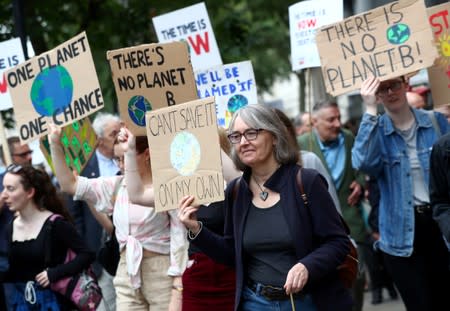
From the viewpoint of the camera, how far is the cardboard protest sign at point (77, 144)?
8.30 metres

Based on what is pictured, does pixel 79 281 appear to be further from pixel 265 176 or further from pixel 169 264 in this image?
pixel 265 176

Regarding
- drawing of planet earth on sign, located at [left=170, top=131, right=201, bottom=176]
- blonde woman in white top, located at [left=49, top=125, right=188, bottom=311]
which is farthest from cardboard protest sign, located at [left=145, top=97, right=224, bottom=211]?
blonde woman in white top, located at [left=49, top=125, right=188, bottom=311]

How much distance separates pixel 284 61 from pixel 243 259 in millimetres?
24190

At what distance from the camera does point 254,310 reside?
5.52 meters

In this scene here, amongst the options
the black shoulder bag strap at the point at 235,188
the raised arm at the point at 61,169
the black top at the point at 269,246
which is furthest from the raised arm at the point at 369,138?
the raised arm at the point at 61,169

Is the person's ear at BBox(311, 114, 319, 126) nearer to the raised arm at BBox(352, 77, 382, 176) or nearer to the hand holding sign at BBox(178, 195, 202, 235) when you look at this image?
the raised arm at BBox(352, 77, 382, 176)

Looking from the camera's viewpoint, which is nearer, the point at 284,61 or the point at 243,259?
the point at 243,259

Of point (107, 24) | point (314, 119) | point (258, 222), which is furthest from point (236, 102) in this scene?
point (107, 24)

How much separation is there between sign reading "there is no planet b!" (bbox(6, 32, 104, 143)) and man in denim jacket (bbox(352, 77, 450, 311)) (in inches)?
73.0

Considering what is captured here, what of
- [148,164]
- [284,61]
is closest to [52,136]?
[148,164]

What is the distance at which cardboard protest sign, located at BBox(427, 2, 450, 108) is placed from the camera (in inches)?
288

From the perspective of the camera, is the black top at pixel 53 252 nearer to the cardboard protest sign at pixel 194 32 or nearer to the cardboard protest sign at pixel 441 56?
the cardboard protest sign at pixel 194 32

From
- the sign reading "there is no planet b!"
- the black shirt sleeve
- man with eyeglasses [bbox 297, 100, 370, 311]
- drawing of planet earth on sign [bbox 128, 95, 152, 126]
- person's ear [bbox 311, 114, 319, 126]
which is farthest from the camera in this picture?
person's ear [bbox 311, 114, 319, 126]

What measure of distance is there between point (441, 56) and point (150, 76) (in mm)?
2071
